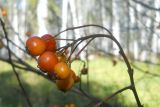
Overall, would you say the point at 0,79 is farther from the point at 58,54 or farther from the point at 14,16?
the point at 14,16

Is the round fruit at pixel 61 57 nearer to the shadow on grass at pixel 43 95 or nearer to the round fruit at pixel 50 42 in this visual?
the round fruit at pixel 50 42

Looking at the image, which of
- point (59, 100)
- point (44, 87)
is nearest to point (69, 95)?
point (59, 100)

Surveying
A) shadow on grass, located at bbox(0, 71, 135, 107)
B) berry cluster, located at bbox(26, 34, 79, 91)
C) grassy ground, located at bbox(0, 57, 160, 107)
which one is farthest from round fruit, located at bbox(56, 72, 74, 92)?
shadow on grass, located at bbox(0, 71, 135, 107)

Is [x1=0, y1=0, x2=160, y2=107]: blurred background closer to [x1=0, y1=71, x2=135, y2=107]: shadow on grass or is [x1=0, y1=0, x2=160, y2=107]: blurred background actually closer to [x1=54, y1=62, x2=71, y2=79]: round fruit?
[x1=0, y1=71, x2=135, y2=107]: shadow on grass

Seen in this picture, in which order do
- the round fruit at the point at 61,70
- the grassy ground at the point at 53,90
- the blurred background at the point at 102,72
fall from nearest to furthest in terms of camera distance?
1. the round fruit at the point at 61,70
2. the blurred background at the point at 102,72
3. the grassy ground at the point at 53,90

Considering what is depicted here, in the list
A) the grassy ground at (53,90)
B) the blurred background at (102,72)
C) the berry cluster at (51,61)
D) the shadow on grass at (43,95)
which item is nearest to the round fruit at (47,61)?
the berry cluster at (51,61)

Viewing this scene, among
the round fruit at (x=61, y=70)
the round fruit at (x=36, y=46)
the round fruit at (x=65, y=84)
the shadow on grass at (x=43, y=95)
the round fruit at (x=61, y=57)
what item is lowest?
the shadow on grass at (x=43, y=95)

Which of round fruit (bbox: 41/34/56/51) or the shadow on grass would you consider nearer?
round fruit (bbox: 41/34/56/51)

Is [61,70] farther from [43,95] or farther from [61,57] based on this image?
[43,95]

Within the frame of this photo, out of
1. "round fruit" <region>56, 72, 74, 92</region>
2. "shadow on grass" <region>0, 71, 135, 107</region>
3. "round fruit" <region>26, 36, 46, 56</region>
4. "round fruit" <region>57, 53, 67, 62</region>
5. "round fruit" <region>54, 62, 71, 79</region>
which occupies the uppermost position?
"round fruit" <region>26, 36, 46, 56</region>
